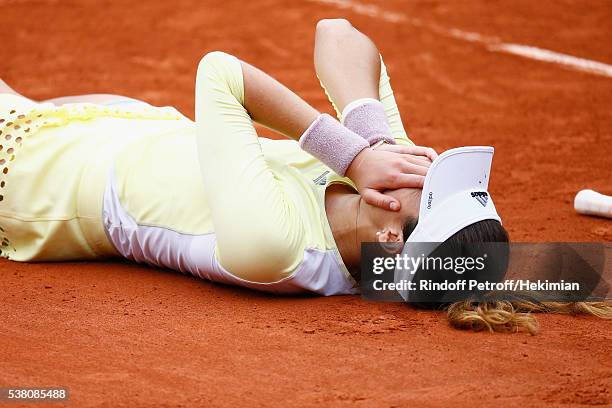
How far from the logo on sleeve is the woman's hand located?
15 cm

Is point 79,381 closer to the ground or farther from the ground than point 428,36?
closer to the ground

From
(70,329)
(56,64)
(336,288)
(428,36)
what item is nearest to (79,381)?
(70,329)

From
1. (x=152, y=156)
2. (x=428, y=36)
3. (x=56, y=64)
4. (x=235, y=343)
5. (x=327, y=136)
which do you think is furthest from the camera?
(x=428, y=36)

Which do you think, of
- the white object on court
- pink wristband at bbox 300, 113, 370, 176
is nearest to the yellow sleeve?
pink wristband at bbox 300, 113, 370, 176

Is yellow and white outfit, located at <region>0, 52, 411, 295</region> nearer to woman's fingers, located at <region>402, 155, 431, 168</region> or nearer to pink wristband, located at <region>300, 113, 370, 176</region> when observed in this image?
pink wristband, located at <region>300, 113, 370, 176</region>

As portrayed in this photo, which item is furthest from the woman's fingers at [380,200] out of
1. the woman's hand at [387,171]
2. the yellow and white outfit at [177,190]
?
the yellow and white outfit at [177,190]

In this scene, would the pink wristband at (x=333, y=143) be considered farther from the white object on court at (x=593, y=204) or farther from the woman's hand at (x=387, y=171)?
the white object on court at (x=593, y=204)

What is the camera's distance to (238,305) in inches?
130

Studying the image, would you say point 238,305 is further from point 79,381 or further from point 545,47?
point 545,47

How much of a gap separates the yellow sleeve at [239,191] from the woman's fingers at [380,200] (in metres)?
0.22

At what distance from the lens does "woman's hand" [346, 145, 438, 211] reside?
123 inches

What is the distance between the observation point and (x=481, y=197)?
123 inches

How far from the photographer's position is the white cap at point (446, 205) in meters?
3.02

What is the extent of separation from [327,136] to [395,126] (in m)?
0.46
